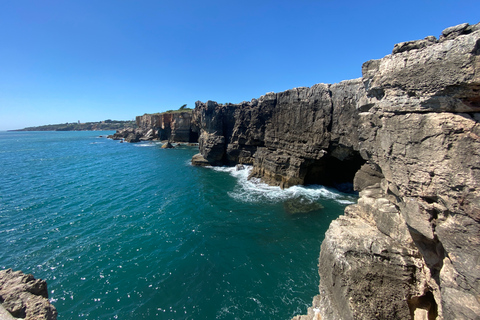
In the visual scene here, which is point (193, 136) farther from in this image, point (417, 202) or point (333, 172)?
point (417, 202)

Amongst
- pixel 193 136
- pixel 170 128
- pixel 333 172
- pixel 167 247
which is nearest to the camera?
pixel 167 247

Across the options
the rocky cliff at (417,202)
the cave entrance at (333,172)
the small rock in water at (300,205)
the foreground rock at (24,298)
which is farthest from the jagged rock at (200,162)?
the foreground rock at (24,298)

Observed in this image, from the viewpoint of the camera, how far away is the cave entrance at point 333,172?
2783 cm

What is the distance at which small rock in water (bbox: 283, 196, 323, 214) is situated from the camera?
815 inches

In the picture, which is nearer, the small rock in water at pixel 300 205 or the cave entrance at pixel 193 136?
the small rock in water at pixel 300 205

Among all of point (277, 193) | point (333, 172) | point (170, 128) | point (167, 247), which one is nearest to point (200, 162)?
point (277, 193)

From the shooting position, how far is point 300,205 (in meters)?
21.8

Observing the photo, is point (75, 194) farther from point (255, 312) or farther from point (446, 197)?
point (446, 197)

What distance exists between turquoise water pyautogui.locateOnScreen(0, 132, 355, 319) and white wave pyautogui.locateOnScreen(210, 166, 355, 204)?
14cm

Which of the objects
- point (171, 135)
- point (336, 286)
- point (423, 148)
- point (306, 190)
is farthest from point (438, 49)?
point (171, 135)

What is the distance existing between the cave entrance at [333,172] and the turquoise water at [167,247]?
7.63 feet

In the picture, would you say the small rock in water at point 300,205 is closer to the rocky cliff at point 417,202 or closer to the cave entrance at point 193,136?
the rocky cliff at point 417,202

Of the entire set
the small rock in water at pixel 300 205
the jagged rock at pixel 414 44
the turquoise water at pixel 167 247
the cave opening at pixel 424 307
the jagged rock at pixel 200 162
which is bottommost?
the turquoise water at pixel 167 247

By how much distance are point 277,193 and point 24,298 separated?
22.9m
